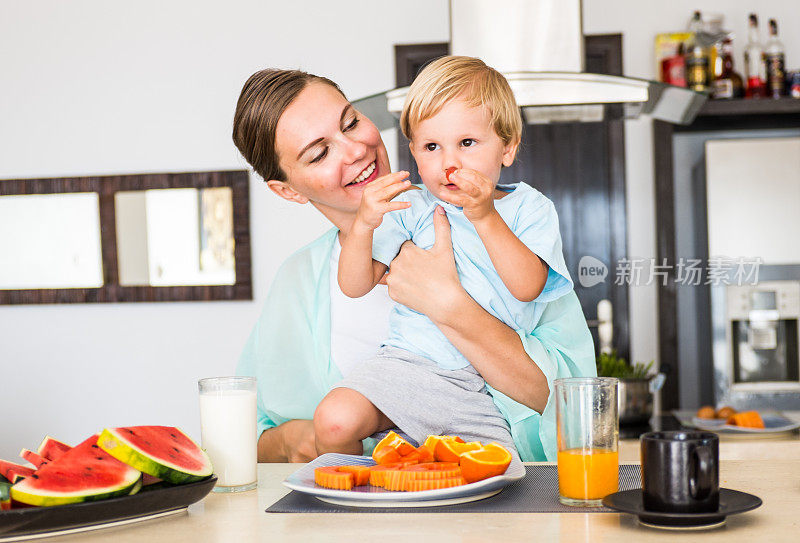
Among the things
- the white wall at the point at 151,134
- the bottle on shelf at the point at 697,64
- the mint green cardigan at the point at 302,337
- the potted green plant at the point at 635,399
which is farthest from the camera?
the white wall at the point at 151,134

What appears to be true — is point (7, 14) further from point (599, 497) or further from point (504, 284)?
point (599, 497)

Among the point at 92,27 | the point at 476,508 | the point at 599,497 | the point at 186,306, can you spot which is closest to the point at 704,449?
the point at 599,497

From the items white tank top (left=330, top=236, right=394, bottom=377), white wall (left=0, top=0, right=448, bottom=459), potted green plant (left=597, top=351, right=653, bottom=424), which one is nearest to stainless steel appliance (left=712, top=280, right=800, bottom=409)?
potted green plant (left=597, top=351, right=653, bottom=424)

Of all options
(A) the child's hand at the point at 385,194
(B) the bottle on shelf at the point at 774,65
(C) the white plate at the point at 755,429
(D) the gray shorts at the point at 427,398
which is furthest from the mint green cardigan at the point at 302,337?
(B) the bottle on shelf at the point at 774,65

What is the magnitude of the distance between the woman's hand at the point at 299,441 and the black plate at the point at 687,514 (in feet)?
2.67

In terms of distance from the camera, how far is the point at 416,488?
3.47 ft

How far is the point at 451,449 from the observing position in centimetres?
111

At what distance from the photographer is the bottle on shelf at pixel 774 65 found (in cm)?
370

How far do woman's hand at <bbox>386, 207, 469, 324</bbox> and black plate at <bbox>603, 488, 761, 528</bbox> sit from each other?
25.3 inches

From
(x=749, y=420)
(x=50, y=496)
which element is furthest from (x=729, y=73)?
(x=50, y=496)

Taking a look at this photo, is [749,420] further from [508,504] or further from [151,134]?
[151,134]

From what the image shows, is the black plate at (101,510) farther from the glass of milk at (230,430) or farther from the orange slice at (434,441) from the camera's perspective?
the orange slice at (434,441)

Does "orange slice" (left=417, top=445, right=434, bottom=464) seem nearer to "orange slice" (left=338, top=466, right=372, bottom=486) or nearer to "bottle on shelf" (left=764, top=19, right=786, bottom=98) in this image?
"orange slice" (left=338, top=466, right=372, bottom=486)

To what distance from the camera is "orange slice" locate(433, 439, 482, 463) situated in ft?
3.64
